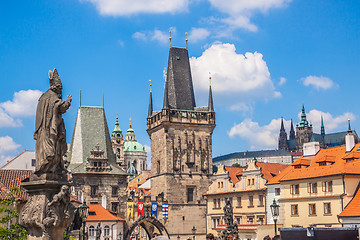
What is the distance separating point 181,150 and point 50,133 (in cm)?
6094

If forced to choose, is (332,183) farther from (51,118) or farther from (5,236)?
(51,118)

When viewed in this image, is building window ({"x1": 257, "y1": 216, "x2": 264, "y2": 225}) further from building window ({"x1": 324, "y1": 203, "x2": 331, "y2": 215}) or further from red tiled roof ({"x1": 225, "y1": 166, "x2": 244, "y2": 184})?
building window ({"x1": 324, "y1": 203, "x2": 331, "y2": 215})

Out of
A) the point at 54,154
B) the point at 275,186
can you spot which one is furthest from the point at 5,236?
the point at 275,186

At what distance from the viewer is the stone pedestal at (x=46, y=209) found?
32.4ft

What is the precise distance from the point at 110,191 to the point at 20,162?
1221 cm

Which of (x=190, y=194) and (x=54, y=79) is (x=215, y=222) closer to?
(x=190, y=194)

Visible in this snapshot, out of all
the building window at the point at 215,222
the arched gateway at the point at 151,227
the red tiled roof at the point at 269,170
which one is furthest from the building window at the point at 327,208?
the arched gateway at the point at 151,227

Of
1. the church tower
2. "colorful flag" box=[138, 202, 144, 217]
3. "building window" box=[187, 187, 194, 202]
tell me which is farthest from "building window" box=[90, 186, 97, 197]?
"building window" box=[187, 187, 194, 202]

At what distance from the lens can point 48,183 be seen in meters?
10.0

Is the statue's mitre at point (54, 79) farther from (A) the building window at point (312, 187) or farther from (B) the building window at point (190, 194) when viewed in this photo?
(B) the building window at point (190, 194)

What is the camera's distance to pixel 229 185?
56.0 m

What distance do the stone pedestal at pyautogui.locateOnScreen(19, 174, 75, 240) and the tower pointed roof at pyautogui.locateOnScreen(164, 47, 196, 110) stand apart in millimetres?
62392

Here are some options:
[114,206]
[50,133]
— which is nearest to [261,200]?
[114,206]

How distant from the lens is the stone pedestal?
32.4ft
